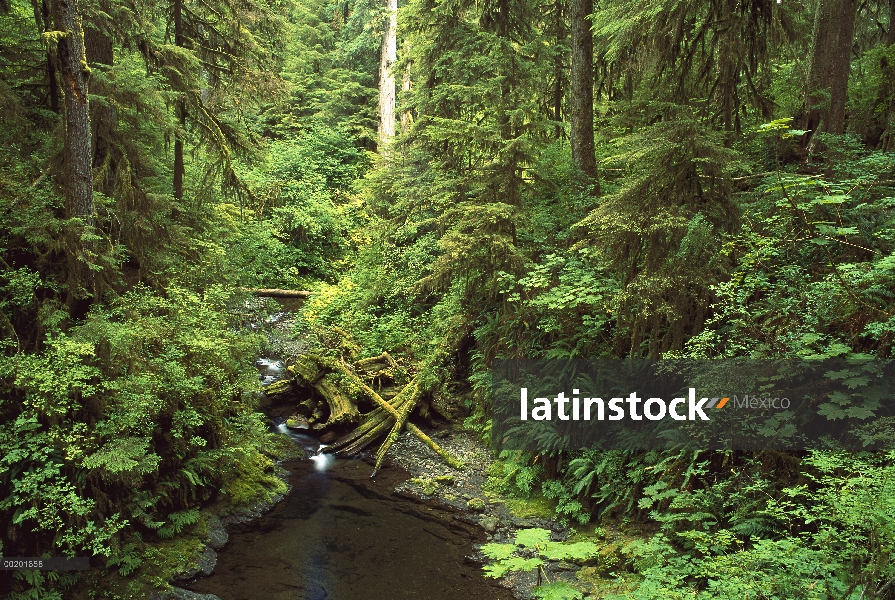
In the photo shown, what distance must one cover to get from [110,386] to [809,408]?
8429mm

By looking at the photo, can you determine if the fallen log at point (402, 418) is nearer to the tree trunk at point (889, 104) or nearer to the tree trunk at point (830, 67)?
the tree trunk at point (830, 67)

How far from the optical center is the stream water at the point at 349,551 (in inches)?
291

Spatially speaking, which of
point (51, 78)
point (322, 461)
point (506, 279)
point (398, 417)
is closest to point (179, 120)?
point (51, 78)

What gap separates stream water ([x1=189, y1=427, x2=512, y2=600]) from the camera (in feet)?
24.2

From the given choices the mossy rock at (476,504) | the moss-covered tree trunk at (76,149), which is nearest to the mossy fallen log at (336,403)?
the mossy rock at (476,504)

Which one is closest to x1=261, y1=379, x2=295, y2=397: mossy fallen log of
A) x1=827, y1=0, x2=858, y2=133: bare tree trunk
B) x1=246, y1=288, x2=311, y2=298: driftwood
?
x1=246, y1=288, x2=311, y2=298: driftwood

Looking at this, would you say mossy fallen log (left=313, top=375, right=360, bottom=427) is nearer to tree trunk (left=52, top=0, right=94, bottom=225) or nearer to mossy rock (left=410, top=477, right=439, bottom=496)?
mossy rock (left=410, top=477, right=439, bottom=496)

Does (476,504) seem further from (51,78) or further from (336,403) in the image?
(51,78)

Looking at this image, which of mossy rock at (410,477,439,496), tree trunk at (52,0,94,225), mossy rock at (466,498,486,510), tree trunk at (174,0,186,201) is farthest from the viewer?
tree trunk at (174,0,186,201)

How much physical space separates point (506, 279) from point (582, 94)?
4452 mm

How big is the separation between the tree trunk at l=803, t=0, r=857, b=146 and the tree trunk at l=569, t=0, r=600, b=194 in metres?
3.94

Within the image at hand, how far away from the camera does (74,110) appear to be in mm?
7887

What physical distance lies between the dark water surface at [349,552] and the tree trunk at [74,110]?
18.5 feet

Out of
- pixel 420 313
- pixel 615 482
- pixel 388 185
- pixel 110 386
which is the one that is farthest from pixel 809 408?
pixel 388 185
